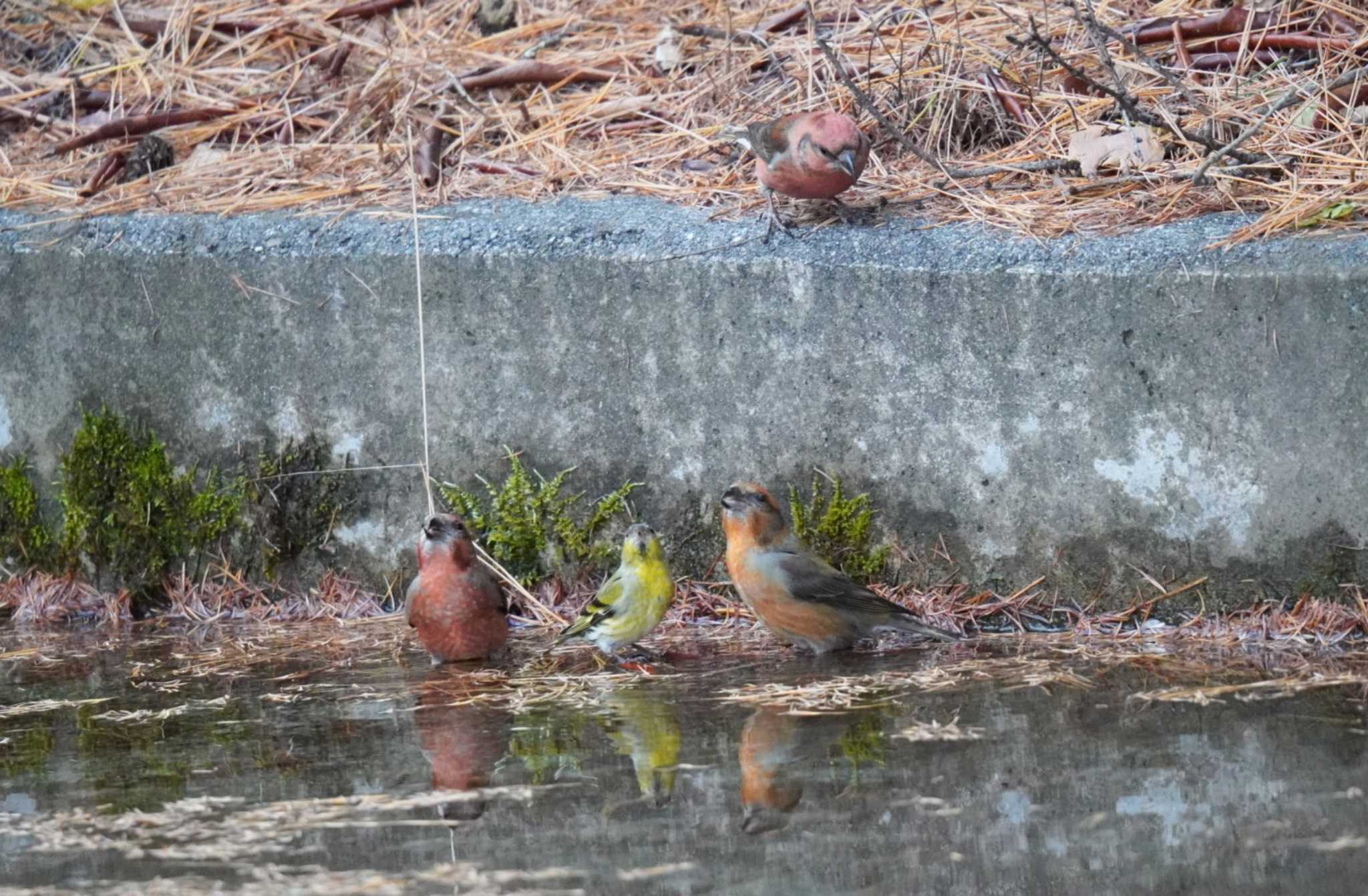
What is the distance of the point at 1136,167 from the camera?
6.21 meters

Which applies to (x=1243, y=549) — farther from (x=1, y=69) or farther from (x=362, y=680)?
(x=1, y=69)

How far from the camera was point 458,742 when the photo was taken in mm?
4508

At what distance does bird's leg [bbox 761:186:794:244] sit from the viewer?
19.5 ft

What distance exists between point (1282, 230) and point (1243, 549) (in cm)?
104

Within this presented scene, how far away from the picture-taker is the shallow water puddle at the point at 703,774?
3346 mm

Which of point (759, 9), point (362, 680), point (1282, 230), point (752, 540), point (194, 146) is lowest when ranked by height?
point (362, 680)

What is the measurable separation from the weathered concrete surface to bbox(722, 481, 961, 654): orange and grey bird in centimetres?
33

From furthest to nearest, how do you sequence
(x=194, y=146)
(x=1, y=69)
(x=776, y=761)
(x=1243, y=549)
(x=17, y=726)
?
(x=1, y=69)
(x=194, y=146)
(x=1243, y=549)
(x=17, y=726)
(x=776, y=761)

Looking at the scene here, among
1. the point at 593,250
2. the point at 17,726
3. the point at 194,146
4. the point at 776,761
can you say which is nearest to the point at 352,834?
the point at 776,761

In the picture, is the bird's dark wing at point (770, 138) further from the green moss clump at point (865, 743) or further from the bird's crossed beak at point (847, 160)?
the green moss clump at point (865, 743)

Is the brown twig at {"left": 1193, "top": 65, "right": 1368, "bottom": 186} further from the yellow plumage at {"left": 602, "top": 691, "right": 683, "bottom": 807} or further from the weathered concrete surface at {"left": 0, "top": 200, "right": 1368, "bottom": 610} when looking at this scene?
the yellow plumage at {"left": 602, "top": 691, "right": 683, "bottom": 807}

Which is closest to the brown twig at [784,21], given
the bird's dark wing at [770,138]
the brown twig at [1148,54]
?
the brown twig at [1148,54]

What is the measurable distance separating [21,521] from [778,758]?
3.98 meters

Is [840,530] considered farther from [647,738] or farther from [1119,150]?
[1119,150]
